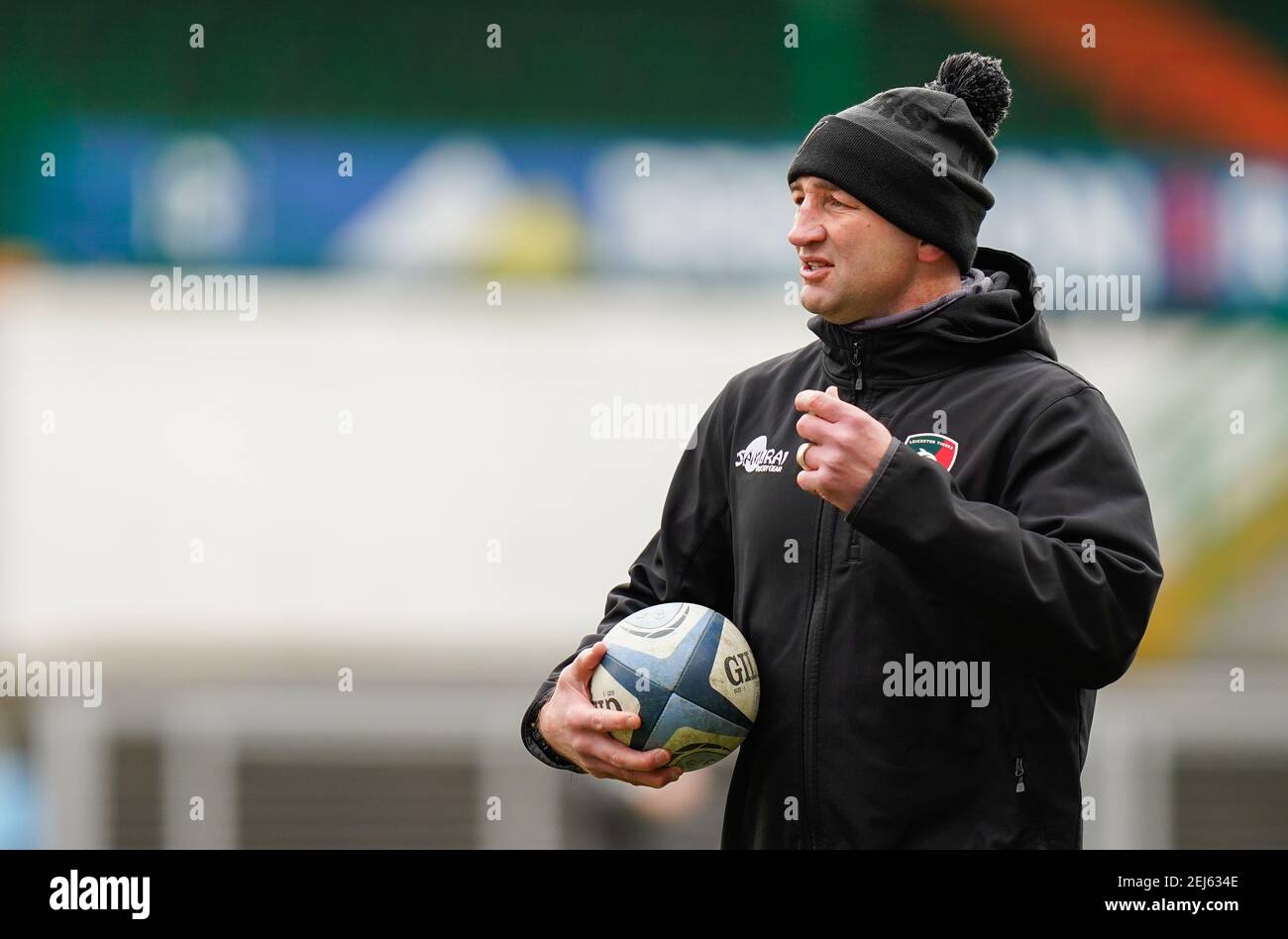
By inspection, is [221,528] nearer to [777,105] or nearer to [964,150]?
[777,105]

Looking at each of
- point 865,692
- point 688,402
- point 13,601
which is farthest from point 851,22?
point 865,692

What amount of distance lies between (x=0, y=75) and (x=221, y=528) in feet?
9.84

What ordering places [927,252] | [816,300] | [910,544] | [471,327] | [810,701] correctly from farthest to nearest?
1. [471,327]
2. [927,252]
3. [816,300]
4. [810,701]
5. [910,544]

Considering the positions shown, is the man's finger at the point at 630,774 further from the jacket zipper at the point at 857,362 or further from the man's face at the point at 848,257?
the man's face at the point at 848,257

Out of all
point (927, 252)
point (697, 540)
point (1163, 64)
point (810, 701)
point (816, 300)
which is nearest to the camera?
point (810, 701)

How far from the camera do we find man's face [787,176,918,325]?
10.0 feet

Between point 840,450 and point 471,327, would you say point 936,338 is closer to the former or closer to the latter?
point 840,450

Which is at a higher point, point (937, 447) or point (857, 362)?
point (857, 362)

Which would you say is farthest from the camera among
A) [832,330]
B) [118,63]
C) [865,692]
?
[118,63]

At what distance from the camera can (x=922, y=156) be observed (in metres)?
3.19

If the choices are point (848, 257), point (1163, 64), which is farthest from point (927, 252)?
point (1163, 64)

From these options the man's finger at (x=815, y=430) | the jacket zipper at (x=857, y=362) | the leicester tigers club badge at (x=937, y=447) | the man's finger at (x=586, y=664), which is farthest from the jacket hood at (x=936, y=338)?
the man's finger at (x=586, y=664)

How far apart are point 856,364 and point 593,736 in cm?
82

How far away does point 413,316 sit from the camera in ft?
32.7
